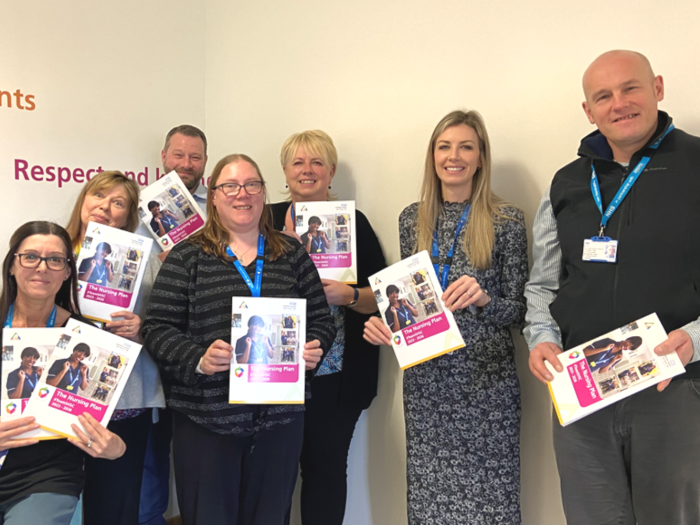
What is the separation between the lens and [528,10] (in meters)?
2.11

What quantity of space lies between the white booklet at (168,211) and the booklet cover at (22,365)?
28.1 inches

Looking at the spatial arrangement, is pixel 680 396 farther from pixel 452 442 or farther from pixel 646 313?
pixel 452 442

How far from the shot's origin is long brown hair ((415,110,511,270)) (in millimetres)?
1924

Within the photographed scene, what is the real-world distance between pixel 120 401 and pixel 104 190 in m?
0.84

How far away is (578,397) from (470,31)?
1.62 metres

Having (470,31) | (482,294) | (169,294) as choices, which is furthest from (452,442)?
(470,31)

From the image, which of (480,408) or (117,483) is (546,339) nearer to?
(480,408)

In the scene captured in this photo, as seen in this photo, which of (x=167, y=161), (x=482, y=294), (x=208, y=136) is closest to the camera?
(x=482, y=294)

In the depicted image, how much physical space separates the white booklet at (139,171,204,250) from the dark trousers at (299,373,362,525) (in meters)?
0.89

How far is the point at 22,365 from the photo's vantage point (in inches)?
63.2

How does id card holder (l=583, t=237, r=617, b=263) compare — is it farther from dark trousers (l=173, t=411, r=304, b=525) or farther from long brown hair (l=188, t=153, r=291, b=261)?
dark trousers (l=173, t=411, r=304, b=525)

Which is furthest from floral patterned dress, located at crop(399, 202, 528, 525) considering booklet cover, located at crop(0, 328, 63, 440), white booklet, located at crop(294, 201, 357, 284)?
booklet cover, located at crop(0, 328, 63, 440)

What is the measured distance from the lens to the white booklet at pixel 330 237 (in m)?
2.17

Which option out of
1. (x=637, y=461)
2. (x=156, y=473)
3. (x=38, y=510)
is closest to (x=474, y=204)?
(x=637, y=461)
